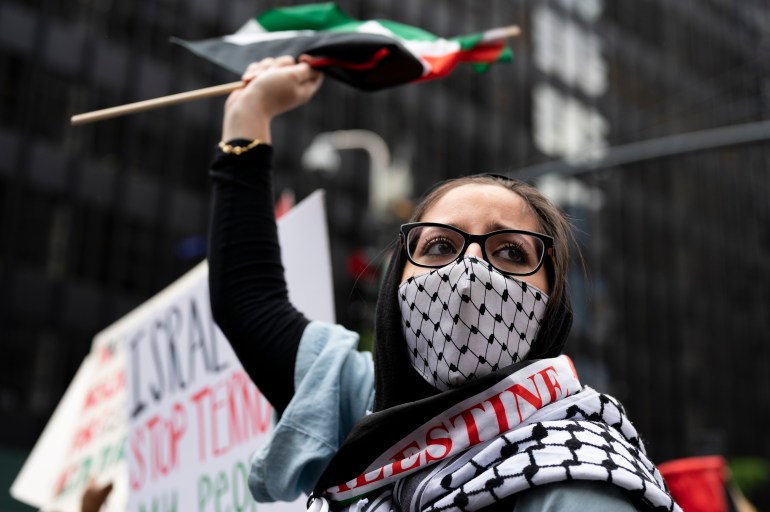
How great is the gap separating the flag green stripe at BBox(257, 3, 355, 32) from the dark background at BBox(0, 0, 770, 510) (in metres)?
5.45

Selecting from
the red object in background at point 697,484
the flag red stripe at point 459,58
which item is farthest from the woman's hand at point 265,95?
the red object in background at point 697,484

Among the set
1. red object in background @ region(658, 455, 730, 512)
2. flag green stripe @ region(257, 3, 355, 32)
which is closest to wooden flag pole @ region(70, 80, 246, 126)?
flag green stripe @ region(257, 3, 355, 32)

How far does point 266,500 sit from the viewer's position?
7.23ft

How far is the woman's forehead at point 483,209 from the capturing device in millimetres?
1983

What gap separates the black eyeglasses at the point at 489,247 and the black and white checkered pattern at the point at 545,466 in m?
0.28

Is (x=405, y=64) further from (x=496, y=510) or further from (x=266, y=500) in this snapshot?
(x=496, y=510)

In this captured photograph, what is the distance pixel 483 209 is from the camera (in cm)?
199

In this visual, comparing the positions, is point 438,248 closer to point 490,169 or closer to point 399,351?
point 399,351

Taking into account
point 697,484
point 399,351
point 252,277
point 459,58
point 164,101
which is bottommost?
point 697,484

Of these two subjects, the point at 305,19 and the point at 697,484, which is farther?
the point at 697,484

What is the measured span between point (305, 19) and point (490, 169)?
30.4 meters

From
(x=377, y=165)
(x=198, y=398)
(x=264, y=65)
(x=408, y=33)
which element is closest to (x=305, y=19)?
(x=408, y=33)

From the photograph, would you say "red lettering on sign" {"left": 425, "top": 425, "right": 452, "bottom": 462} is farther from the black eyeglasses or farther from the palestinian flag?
the palestinian flag

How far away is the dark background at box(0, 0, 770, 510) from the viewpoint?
897 inches
